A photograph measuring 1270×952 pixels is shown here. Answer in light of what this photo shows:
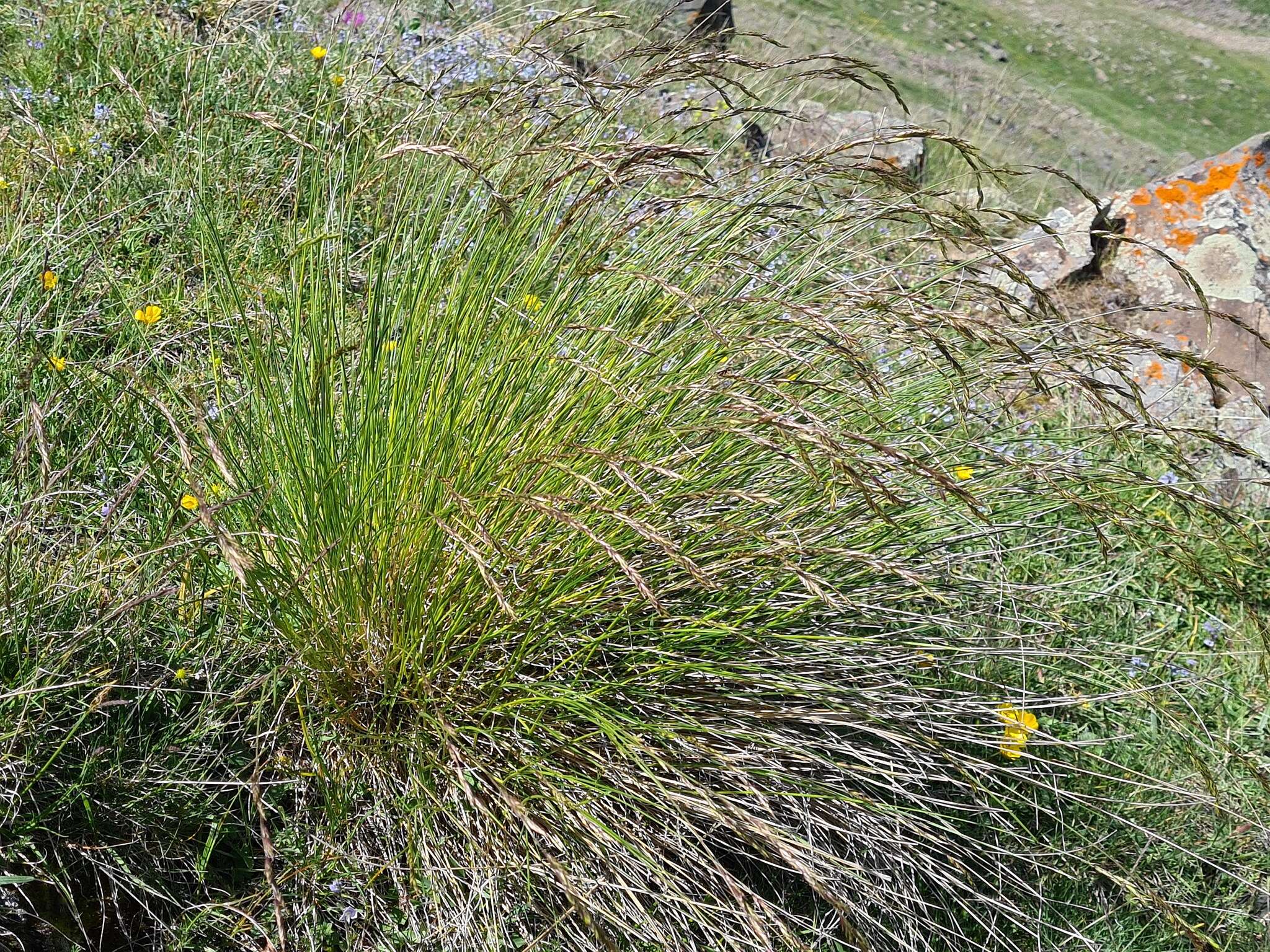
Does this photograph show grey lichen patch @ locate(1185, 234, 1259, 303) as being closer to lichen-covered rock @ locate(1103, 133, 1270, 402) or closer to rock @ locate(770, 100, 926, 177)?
lichen-covered rock @ locate(1103, 133, 1270, 402)

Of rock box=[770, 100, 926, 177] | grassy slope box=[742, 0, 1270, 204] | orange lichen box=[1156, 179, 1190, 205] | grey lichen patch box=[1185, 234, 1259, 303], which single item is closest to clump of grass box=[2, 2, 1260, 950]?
grey lichen patch box=[1185, 234, 1259, 303]

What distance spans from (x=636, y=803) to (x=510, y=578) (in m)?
0.46

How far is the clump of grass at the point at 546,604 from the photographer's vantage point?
1682 millimetres

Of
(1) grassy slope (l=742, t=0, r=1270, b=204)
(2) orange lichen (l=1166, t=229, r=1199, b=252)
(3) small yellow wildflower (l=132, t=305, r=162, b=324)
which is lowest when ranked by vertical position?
(1) grassy slope (l=742, t=0, r=1270, b=204)

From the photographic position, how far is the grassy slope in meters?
10.9

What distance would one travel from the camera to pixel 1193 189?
13.8 feet

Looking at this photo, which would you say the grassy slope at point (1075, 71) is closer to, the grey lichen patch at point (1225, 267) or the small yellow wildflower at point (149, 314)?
the grey lichen patch at point (1225, 267)

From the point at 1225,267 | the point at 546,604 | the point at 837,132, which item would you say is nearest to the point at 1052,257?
the point at 1225,267

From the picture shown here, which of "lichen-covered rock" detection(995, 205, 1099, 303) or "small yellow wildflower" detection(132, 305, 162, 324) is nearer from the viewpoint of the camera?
"small yellow wildflower" detection(132, 305, 162, 324)

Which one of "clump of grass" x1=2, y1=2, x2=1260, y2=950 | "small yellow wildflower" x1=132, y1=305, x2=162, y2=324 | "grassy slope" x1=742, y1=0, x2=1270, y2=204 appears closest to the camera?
"clump of grass" x1=2, y1=2, x2=1260, y2=950

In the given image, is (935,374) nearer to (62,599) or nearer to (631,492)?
(631,492)

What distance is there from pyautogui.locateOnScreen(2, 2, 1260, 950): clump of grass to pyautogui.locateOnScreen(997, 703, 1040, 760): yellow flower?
0.11 feet

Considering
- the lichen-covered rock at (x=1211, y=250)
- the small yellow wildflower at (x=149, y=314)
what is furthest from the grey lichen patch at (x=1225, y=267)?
the small yellow wildflower at (x=149, y=314)

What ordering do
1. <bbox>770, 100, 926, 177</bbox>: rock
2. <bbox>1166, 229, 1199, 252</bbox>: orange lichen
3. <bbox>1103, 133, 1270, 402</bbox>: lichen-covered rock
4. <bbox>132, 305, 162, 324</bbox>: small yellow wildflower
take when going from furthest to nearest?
<bbox>770, 100, 926, 177</bbox>: rock
<bbox>1166, 229, 1199, 252</bbox>: orange lichen
<bbox>1103, 133, 1270, 402</bbox>: lichen-covered rock
<bbox>132, 305, 162, 324</bbox>: small yellow wildflower
